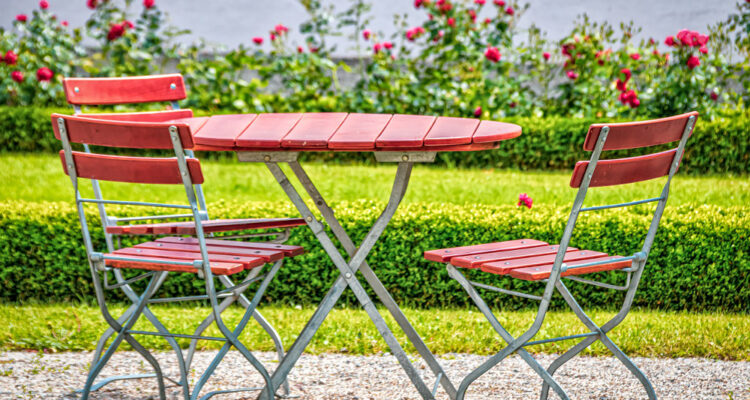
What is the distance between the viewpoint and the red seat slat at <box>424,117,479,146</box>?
7.47 ft

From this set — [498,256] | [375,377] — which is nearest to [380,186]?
[375,377]

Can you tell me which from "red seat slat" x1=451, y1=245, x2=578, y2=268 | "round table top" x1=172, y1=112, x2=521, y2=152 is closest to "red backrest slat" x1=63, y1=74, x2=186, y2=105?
"round table top" x1=172, y1=112, x2=521, y2=152

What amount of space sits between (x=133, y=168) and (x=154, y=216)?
1041mm

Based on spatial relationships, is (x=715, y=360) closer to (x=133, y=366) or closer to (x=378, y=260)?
Answer: (x=378, y=260)

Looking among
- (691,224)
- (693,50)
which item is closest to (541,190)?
(691,224)

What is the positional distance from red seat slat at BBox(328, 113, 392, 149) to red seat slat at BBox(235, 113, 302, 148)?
6.8 inches

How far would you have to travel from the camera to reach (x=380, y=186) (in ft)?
18.8

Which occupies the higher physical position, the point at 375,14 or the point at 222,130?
the point at 375,14

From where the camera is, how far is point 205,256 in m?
2.33

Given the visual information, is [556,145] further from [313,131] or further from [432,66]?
[313,131]

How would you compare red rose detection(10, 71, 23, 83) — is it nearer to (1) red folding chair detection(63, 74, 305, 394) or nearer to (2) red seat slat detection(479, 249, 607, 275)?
(1) red folding chair detection(63, 74, 305, 394)

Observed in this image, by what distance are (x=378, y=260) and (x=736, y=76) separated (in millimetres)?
4589

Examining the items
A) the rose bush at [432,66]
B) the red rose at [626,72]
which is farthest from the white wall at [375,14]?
the red rose at [626,72]

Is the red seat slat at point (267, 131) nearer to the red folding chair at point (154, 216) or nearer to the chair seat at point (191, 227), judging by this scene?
the red folding chair at point (154, 216)
